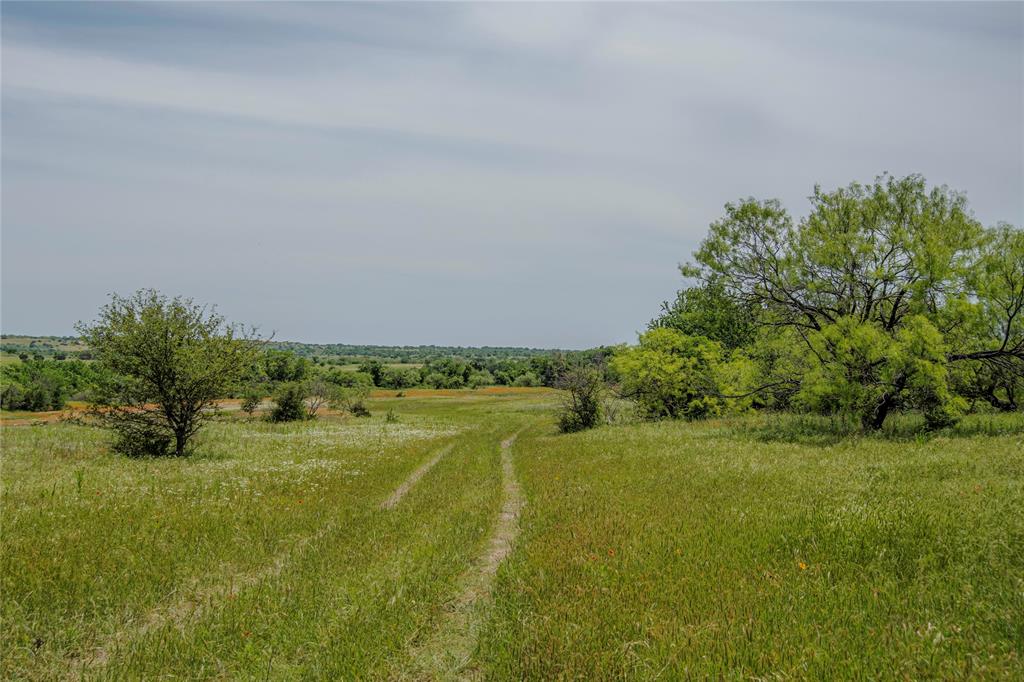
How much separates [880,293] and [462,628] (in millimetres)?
27046

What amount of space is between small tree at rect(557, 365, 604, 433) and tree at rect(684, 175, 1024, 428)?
1102 cm

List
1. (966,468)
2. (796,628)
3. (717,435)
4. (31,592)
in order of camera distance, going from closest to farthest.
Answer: (796,628) → (31,592) → (966,468) → (717,435)

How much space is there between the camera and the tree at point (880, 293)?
22609mm

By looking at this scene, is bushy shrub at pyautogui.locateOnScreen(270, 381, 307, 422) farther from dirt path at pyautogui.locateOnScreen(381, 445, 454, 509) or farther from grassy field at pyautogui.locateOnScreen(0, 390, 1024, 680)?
grassy field at pyautogui.locateOnScreen(0, 390, 1024, 680)

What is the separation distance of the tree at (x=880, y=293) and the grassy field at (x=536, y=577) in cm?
802

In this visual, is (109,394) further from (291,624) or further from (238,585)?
(291,624)

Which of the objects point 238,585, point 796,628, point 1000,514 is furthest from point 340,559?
point 1000,514

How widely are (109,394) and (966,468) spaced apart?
29.7 meters

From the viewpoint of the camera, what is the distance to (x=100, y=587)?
768 centimetres

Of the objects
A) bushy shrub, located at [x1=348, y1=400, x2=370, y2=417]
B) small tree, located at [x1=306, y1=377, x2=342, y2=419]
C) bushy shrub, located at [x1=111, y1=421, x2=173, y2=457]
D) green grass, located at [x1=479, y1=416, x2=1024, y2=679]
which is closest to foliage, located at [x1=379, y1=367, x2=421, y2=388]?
bushy shrub, located at [x1=348, y1=400, x2=370, y2=417]

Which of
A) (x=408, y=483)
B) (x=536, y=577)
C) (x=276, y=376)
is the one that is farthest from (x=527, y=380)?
(x=536, y=577)

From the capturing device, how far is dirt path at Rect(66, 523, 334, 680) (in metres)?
6.08

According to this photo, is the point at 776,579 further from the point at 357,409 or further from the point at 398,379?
the point at 398,379

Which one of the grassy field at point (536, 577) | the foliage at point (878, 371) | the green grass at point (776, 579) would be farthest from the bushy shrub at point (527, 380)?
the green grass at point (776, 579)
